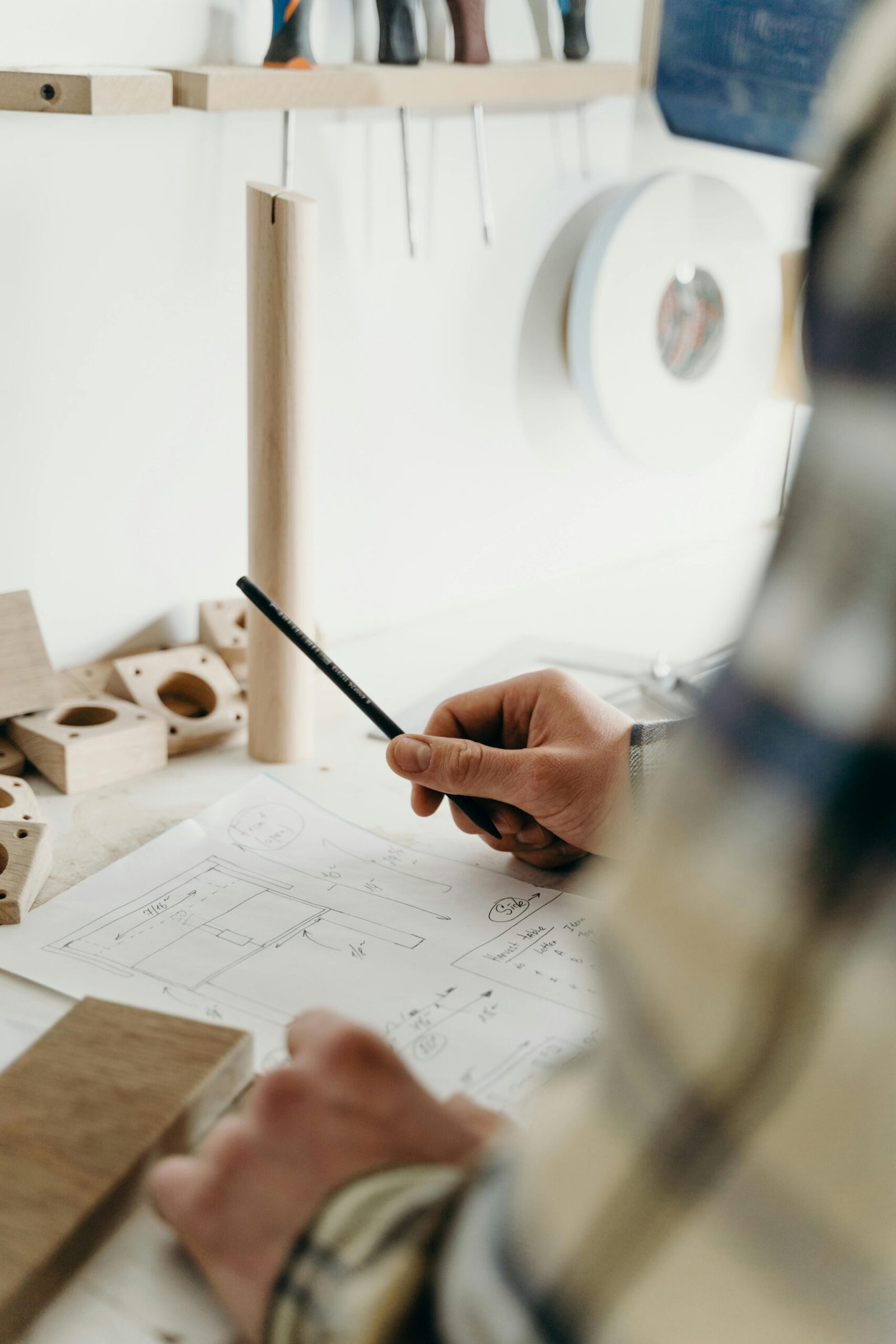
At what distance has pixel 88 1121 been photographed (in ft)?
1.49

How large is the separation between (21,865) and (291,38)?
558 millimetres

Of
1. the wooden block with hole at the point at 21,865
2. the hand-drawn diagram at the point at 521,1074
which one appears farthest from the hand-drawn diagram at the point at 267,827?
the hand-drawn diagram at the point at 521,1074

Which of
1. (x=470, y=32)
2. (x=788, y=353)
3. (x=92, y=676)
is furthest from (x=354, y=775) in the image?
(x=788, y=353)

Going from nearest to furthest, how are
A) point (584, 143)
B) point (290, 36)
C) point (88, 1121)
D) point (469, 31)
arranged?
point (88, 1121)
point (290, 36)
point (469, 31)
point (584, 143)

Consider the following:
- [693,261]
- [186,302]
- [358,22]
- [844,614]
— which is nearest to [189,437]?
[186,302]

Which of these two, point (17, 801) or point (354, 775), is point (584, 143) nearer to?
point (354, 775)

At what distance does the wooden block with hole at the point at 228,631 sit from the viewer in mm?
910

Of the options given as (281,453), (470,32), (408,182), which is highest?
(470,32)

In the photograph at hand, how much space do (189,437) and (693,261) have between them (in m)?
0.55

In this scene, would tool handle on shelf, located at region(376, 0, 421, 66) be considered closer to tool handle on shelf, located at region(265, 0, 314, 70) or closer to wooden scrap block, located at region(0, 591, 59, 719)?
tool handle on shelf, located at region(265, 0, 314, 70)

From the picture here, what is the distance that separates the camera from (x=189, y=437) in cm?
92

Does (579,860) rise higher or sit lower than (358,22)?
lower

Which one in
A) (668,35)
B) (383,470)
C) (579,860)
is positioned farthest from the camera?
(668,35)

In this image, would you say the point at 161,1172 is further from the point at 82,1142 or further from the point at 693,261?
the point at 693,261
